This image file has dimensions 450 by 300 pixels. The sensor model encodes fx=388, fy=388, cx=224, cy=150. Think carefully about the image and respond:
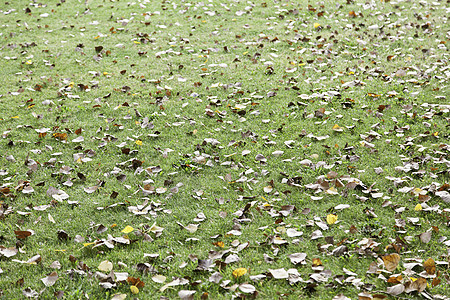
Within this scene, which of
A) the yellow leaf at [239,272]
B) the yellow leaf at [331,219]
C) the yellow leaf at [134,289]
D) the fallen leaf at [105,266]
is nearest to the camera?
the yellow leaf at [134,289]

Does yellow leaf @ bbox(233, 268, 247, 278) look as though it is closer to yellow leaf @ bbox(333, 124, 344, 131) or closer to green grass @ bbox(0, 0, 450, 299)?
green grass @ bbox(0, 0, 450, 299)

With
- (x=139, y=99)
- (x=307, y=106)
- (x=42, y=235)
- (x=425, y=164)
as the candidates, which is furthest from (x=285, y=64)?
(x=42, y=235)

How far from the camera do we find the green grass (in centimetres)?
334

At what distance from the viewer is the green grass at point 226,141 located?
3.34 meters

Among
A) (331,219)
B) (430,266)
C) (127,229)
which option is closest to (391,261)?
(430,266)

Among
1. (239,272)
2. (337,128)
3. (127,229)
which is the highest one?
(337,128)

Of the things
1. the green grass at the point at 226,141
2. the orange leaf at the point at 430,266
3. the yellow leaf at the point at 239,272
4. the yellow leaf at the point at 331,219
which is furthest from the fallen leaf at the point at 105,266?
the orange leaf at the point at 430,266

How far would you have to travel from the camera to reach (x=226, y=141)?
16.6ft

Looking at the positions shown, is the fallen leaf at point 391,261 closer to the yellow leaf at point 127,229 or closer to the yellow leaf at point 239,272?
the yellow leaf at point 239,272

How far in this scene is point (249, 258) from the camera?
3.36m

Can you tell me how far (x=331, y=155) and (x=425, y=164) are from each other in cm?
104

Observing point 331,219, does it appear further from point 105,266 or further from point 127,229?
point 105,266

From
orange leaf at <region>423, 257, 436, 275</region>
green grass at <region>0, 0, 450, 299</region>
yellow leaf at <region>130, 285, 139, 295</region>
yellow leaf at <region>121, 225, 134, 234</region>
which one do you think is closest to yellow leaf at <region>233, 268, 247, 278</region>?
green grass at <region>0, 0, 450, 299</region>

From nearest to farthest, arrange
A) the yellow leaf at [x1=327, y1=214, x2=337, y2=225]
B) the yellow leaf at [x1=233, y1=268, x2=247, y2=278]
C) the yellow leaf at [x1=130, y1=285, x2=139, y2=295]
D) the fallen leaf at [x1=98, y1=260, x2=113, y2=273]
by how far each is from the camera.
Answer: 1. the yellow leaf at [x1=130, y1=285, x2=139, y2=295]
2. the yellow leaf at [x1=233, y1=268, x2=247, y2=278]
3. the fallen leaf at [x1=98, y1=260, x2=113, y2=273]
4. the yellow leaf at [x1=327, y1=214, x2=337, y2=225]
